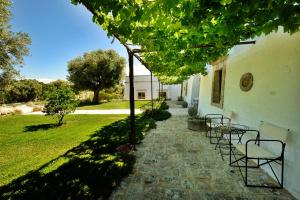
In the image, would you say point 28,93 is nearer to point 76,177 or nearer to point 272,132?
point 76,177

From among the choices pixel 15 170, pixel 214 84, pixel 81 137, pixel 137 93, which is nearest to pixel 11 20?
pixel 81 137

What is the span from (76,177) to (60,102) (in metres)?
6.42

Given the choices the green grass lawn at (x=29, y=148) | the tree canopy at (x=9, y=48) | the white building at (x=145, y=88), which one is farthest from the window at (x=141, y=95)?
the green grass lawn at (x=29, y=148)

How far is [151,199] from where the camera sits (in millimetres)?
2900

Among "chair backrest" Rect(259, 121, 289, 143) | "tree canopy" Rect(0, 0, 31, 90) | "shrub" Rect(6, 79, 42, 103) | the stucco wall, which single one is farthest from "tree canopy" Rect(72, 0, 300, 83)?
"shrub" Rect(6, 79, 42, 103)

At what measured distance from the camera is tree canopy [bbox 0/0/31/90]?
1309cm

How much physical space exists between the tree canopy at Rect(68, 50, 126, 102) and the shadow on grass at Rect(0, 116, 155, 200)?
20.6 metres

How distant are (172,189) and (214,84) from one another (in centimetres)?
609

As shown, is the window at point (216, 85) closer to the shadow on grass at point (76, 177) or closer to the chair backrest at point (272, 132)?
the chair backrest at point (272, 132)

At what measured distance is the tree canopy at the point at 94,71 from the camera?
80.7 feet

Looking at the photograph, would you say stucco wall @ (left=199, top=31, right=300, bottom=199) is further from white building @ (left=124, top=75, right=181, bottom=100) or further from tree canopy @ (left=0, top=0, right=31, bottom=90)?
white building @ (left=124, top=75, right=181, bottom=100)

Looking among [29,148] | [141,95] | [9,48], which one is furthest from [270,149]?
[141,95]

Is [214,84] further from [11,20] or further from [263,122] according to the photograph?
[11,20]

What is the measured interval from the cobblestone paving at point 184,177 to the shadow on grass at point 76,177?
0.90ft
